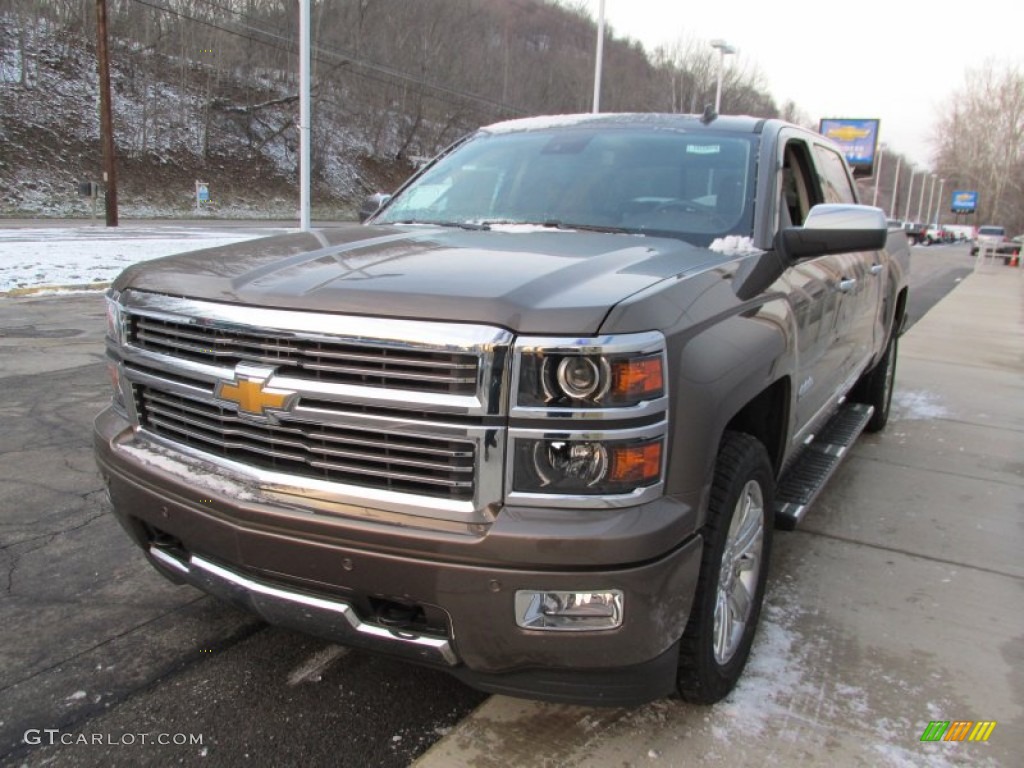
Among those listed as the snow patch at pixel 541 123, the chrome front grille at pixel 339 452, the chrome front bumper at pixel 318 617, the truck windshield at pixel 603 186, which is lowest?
the chrome front bumper at pixel 318 617

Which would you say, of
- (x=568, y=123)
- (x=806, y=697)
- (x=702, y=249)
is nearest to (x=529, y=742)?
(x=806, y=697)

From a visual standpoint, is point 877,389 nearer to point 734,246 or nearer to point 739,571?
point 734,246

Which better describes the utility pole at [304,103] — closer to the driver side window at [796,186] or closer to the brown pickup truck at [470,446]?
the driver side window at [796,186]

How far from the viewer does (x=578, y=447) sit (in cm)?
195

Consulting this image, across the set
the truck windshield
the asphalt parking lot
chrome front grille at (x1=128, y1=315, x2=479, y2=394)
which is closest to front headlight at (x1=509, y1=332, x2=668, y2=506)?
chrome front grille at (x1=128, y1=315, x2=479, y2=394)

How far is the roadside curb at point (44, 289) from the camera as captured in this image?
37.0 ft

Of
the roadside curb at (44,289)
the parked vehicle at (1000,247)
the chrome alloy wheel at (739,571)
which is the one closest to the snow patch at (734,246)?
the chrome alloy wheel at (739,571)

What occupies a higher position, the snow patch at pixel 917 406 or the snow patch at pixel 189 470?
the snow patch at pixel 189 470

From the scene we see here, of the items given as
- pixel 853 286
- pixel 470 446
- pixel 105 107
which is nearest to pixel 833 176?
pixel 853 286

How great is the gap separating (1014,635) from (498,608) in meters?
2.35

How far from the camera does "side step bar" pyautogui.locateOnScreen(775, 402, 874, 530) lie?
3.32 metres

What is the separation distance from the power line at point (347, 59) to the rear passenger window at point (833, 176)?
4329cm

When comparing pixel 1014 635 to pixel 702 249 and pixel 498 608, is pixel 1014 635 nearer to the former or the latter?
pixel 702 249

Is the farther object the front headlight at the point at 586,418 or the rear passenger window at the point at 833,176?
the rear passenger window at the point at 833,176
